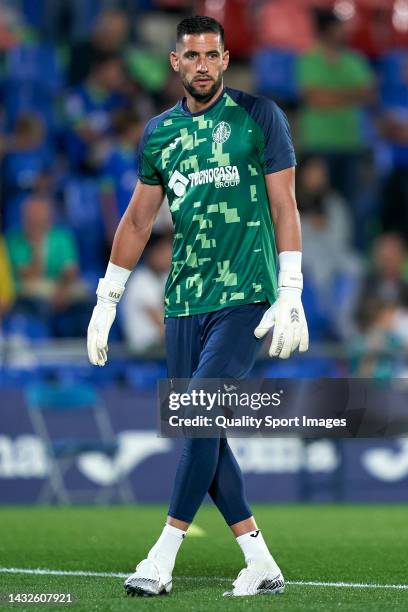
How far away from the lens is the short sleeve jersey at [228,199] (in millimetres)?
5730

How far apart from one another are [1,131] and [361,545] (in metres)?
7.62

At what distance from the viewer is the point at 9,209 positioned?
14.0 m

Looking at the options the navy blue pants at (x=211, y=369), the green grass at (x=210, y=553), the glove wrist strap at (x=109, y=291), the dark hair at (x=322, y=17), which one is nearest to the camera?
the green grass at (x=210, y=553)

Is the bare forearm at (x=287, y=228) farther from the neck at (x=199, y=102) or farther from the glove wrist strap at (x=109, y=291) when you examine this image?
the glove wrist strap at (x=109, y=291)

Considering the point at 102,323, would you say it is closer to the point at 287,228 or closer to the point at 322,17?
the point at 287,228

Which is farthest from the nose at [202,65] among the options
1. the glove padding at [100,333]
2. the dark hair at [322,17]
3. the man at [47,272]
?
the dark hair at [322,17]

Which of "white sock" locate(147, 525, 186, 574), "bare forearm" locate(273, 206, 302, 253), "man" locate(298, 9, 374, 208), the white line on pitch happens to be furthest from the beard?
"man" locate(298, 9, 374, 208)

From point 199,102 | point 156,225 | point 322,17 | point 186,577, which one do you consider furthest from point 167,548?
point 322,17

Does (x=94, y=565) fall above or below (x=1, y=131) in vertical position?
below

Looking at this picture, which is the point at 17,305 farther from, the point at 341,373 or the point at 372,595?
the point at 372,595

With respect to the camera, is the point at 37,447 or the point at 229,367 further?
the point at 37,447

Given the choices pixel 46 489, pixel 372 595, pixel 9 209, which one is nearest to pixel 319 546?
pixel 372 595

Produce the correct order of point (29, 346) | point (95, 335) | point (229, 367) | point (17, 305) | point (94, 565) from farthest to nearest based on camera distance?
point (17, 305) < point (29, 346) < point (94, 565) < point (95, 335) < point (229, 367)

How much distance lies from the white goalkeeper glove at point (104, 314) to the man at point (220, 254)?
0.36 m
